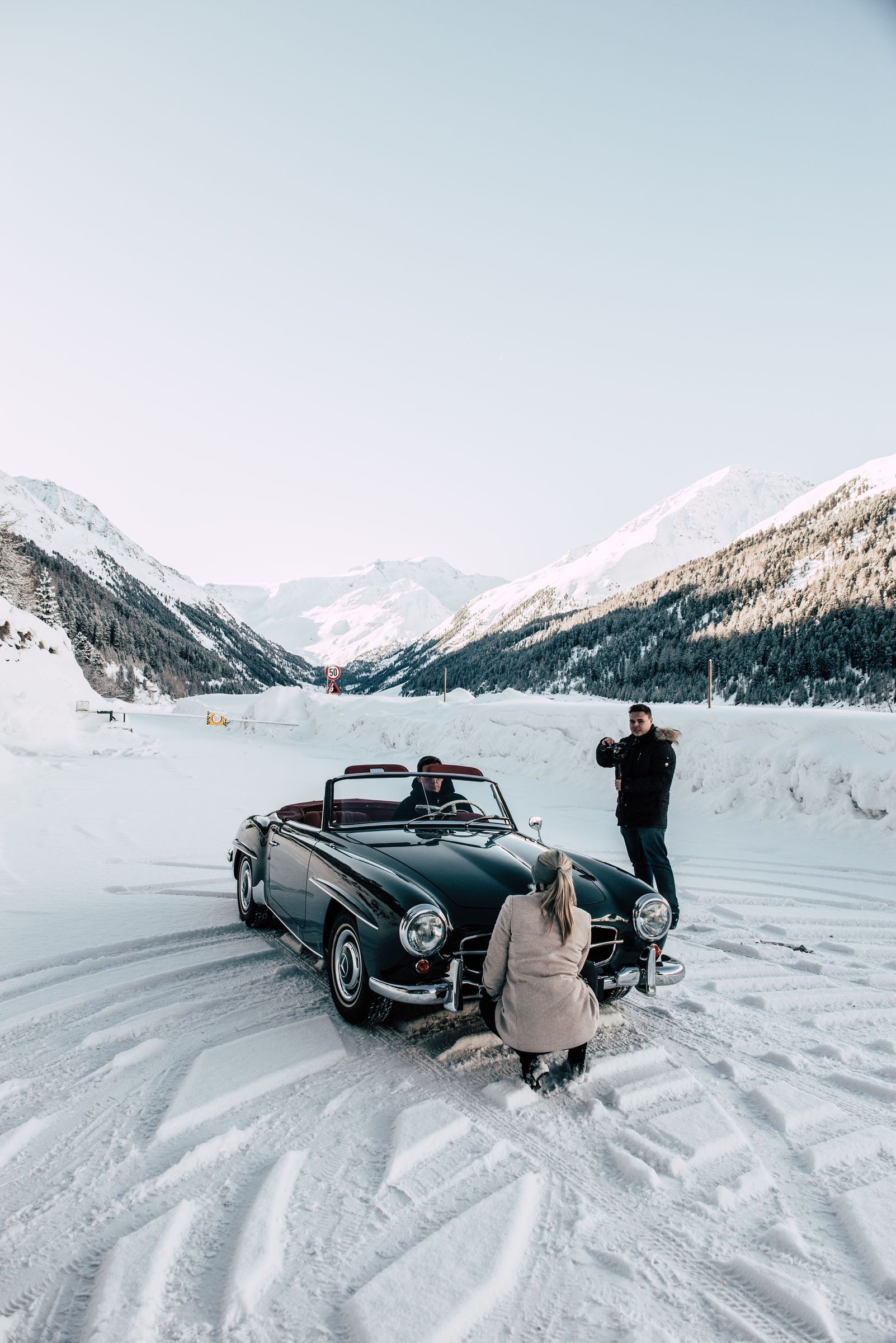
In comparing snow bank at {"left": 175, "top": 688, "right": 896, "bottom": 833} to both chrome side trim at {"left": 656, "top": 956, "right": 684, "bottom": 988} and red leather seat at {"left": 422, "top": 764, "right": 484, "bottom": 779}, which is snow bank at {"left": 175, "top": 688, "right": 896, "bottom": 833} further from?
chrome side trim at {"left": 656, "top": 956, "right": 684, "bottom": 988}

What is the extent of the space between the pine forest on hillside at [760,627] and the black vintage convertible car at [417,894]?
3393cm

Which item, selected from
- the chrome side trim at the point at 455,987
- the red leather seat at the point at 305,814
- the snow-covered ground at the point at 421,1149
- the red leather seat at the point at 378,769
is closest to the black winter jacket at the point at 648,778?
the snow-covered ground at the point at 421,1149

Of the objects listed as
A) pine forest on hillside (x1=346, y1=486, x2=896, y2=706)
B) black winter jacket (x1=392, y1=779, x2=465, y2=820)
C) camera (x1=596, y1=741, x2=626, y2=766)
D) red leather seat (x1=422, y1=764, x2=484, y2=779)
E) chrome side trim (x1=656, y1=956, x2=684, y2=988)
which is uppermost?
pine forest on hillside (x1=346, y1=486, x2=896, y2=706)

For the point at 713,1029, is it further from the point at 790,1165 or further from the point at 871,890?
the point at 871,890

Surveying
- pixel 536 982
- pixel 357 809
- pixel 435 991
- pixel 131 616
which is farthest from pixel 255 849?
pixel 131 616

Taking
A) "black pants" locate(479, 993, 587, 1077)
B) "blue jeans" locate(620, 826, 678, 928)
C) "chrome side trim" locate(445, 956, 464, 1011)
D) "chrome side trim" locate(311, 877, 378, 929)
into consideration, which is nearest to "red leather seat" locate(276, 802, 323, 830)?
"chrome side trim" locate(311, 877, 378, 929)

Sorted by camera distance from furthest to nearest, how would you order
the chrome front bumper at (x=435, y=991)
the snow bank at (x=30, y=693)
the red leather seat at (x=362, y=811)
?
the snow bank at (x=30, y=693) → the red leather seat at (x=362, y=811) → the chrome front bumper at (x=435, y=991)

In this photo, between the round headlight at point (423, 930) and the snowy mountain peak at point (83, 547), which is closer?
the round headlight at point (423, 930)

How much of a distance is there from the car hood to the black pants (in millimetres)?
439

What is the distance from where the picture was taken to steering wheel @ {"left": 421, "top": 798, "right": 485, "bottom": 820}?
5238 mm

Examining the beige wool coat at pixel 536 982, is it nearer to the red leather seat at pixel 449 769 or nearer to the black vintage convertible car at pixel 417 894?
the black vintage convertible car at pixel 417 894

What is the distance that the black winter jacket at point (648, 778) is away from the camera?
6.00 metres

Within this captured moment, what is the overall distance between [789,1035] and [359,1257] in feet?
8.81

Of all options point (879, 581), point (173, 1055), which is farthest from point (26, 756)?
point (879, 581)
